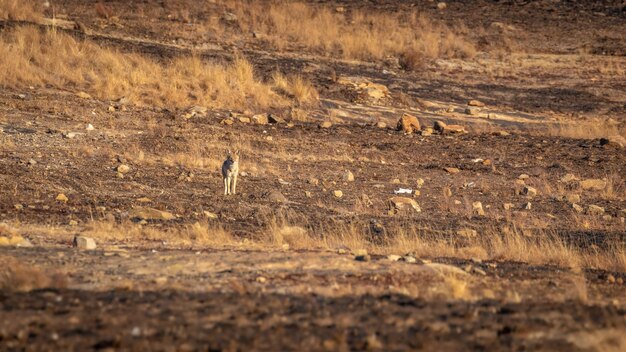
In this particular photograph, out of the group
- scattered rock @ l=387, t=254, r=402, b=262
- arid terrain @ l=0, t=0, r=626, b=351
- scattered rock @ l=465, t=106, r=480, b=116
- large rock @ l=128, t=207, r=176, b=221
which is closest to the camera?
arid terrain @ l=0, t=0, r=626, b=351

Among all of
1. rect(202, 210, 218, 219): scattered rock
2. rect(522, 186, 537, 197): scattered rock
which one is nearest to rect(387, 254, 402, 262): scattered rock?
rect(202, 210, 218, 219): scattered rock

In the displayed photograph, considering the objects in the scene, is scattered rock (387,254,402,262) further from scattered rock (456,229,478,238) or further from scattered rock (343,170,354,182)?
scattered rock (343,170,354,182)

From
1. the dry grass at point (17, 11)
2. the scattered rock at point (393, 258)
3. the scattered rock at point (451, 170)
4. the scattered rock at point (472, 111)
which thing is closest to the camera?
the scattered rock at point (393, 258)

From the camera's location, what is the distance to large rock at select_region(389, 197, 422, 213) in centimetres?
1315

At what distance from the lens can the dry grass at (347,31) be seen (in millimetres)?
25625

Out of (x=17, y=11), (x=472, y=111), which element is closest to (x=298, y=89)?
(x=472, y=111)

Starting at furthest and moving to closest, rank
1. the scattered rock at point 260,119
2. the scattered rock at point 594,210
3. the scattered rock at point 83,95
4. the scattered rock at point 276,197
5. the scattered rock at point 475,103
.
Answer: the scattered rock at point 475,103
the scattered rock at point 260,119
the scattered rock at point 83,95
the scattered rock at point 594,210
the scattered rock at point 276,197

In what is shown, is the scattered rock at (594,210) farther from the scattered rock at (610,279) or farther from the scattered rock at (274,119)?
the scattered rock at (274,119)

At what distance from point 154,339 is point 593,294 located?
400cm

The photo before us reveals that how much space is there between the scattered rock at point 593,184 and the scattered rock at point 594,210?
1.71 m

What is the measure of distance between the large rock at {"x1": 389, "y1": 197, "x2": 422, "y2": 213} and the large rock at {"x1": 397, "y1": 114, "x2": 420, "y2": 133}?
17.8ft

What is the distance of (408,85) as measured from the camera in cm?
2311

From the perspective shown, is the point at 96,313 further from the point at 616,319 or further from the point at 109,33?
the point at 109,33

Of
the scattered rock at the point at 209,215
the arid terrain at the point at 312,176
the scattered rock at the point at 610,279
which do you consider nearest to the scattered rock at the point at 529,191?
the arid terrain at the point at 312,176
